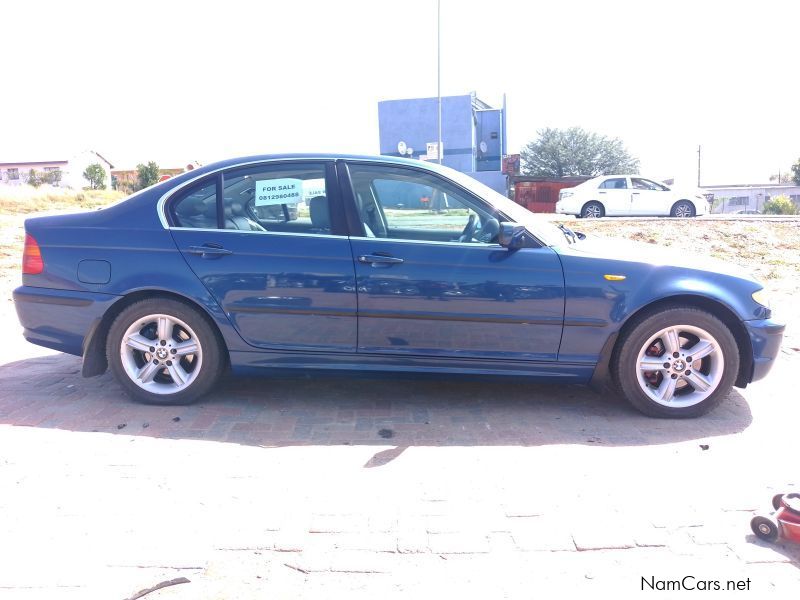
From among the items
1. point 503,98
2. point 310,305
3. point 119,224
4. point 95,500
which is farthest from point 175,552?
point 503,98

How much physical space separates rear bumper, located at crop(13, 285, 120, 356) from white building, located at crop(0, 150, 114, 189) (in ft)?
247

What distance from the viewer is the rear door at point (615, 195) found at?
18.3 meters

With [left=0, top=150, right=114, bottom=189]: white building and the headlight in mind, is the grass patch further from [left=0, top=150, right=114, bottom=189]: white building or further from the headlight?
[left=0, top=150, right=114, bottom=189]: white building

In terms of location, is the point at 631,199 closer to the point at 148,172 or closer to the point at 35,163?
the point at 148,172

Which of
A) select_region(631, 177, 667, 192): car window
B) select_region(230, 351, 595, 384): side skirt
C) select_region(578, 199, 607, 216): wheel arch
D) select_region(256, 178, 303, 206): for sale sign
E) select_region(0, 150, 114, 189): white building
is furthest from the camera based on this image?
select_region(0, 150, 114, 189): white building

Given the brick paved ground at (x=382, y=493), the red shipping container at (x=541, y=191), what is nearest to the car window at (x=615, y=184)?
the red shipping container at (x=541, y=191)

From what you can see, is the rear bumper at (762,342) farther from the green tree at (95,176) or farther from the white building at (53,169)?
the white building at (53,169)

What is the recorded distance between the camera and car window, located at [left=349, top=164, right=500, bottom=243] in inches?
161

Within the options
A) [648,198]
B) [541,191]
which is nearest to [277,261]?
[648,198]

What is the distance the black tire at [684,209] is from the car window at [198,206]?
54.9ft

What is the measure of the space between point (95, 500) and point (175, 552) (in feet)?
2.14

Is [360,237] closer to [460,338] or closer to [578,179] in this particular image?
[460,338]

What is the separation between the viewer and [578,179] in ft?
111

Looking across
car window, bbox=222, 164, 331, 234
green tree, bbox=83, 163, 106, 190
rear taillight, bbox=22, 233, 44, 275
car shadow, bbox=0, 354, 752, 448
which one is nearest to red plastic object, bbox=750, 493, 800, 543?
car shadow, bbox=0, 354, 752, 448
